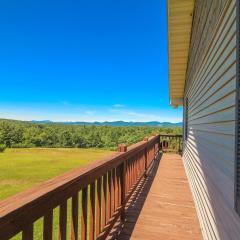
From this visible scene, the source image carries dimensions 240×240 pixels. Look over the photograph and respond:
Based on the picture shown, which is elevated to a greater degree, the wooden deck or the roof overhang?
the roof overhang

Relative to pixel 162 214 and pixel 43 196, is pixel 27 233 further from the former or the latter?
pixel 162 214

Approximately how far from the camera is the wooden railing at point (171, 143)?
12195mm

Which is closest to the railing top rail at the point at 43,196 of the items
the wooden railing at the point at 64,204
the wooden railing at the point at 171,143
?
the wooden railing at the point at 64,204

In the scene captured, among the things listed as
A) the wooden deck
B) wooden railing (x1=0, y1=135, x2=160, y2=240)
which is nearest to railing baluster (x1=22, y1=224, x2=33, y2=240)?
wooden railing (x1=0, y1=135, x2=160, y2=240)

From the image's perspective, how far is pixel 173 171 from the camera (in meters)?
7.11

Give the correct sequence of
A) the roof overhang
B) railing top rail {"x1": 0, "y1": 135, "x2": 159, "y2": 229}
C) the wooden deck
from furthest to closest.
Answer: the roof overhang, the wooden deck, railing top rail {"x1": 0, "y1": 135, "x2": 159, "y2": 229}

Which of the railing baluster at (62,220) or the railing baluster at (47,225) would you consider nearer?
the railing baluster at (47,225)

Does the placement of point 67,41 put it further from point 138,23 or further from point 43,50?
point 138,23

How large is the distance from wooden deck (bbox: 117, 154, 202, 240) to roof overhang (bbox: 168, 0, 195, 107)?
144 inches

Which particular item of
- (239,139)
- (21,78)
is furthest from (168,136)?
(21,78)

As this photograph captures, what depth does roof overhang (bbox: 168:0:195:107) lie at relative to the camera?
16.0ft

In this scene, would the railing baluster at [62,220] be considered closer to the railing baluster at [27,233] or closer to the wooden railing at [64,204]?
the wooden railing at [64,204]

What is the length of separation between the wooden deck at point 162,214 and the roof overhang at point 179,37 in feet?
12.0

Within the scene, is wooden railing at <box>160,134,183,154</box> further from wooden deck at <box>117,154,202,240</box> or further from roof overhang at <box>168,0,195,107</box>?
wooden deck at <box>117,154,202,240</box>
